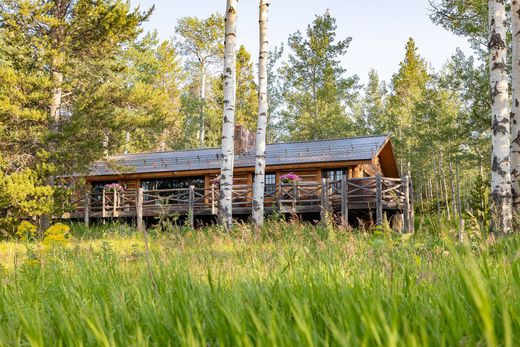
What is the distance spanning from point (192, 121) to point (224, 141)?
30058mm

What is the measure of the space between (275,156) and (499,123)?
15602mm

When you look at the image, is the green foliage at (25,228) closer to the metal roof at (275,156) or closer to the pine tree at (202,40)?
the metal roof at (275,156)

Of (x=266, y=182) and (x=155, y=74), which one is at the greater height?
(x=155, y=74)

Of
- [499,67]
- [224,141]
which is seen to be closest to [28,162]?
[224,141]

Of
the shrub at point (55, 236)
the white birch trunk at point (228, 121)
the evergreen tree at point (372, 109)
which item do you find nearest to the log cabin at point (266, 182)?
the white birch trunk at point (228, 121)

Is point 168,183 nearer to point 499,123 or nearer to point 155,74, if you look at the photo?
A: point 155,74

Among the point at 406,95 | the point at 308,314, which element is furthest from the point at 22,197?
the point at 406,95

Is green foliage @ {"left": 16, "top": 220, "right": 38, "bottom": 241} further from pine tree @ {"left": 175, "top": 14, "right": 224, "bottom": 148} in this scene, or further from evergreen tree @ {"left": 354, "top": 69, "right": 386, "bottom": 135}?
evergreen tree @ {"left": 354, "top": 69, "right": 386, "bottom": 135}

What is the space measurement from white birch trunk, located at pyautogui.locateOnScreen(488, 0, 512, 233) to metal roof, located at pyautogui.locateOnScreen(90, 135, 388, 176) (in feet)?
40.0

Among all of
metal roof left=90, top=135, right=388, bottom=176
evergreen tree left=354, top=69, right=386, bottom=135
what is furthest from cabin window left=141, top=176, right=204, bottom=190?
evergreen tree left=354, top=69, right=386, bottom=135

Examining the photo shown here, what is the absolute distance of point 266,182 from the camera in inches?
918

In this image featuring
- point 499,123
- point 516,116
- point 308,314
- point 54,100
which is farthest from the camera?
point 54,100

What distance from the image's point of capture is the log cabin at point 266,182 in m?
16.4

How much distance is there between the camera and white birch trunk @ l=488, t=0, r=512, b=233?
6918 millimetres
